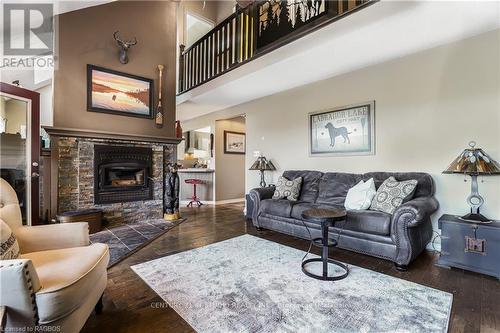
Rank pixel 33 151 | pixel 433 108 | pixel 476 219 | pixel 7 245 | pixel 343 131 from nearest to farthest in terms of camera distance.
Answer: pixel 7 245 → pixel 476 219 → pixel 433 108 → pixel 33 151 → pixel 343 131

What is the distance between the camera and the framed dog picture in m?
3.62

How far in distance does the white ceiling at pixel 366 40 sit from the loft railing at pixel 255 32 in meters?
0.13

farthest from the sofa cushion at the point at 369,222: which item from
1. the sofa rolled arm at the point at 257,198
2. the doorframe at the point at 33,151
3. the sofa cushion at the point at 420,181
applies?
the doorframe at the point at 33,151

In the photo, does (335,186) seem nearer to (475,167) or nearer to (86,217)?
(475,167)

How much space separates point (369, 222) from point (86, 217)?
3.89 metres

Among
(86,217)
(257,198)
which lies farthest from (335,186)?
(86,217)

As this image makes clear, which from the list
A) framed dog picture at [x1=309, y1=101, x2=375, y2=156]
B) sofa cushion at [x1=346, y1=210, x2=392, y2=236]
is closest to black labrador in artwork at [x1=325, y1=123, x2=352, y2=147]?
framed dog picture at [x1=309, y1=101, x2=375, y2=156]

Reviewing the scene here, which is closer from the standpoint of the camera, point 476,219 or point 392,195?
point 476,219

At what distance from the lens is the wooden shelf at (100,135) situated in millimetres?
3576

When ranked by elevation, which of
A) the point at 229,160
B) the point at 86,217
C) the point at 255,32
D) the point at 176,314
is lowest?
the point at 176,314

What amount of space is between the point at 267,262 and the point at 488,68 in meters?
3.31

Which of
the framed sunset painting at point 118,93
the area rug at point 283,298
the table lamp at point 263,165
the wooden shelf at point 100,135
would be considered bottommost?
the area rug at point 283,298

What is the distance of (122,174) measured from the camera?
170 inches

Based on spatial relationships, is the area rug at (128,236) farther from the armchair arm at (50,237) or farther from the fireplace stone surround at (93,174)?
the armchair arm at (50,237)
